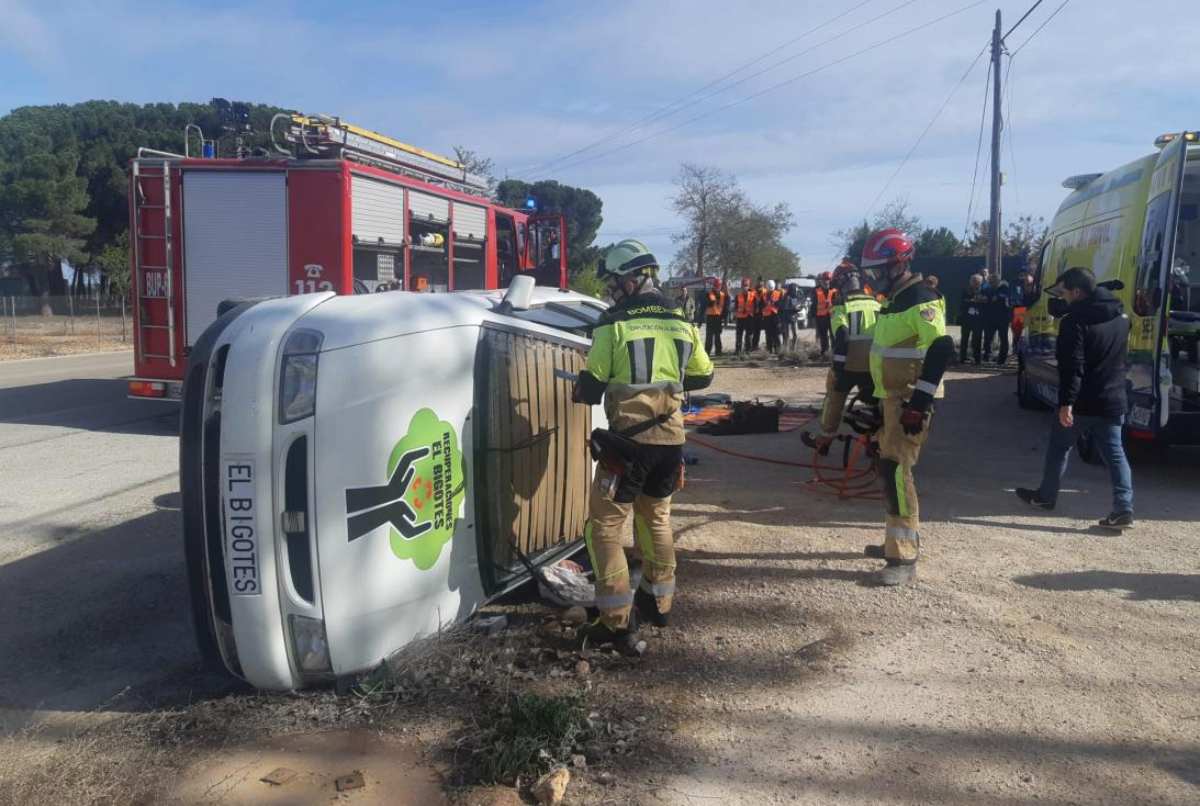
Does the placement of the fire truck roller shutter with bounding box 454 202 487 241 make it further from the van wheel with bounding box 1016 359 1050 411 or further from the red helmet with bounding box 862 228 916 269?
the red helmet with bounding box 862 228 916 269

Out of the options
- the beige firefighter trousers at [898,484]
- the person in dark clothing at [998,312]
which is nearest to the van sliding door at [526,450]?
the beige firefighter trousers at [898,484]

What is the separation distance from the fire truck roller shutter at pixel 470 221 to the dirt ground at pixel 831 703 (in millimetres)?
8284

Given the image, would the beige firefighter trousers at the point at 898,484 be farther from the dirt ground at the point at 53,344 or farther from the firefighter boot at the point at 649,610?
the dirt ground at the point at 53,344

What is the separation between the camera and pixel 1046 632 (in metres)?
4.68

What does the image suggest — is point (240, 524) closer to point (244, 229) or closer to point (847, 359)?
point (847, 359)

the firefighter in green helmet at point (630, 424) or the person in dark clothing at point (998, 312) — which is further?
the person in dark clothing at point (998, 312)

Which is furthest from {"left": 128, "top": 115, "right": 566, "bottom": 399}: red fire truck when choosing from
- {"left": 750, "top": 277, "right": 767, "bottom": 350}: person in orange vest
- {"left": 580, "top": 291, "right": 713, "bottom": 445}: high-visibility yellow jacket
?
{"left": 750, "top": 277, "right": 767, "bottom": 350}: person in orange vest

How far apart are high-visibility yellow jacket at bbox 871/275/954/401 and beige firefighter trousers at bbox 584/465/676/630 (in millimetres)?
1752

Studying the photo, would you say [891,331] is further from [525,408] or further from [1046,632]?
[525,408]

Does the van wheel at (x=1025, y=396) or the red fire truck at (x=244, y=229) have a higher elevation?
the red fire truck at (x=244, y=229)

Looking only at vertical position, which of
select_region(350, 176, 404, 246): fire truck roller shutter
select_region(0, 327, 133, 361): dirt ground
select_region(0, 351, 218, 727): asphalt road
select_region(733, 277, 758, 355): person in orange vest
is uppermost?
select_region(350, 176, 404, 246): fire truck roller shutter

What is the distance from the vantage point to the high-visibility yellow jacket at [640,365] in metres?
4.47

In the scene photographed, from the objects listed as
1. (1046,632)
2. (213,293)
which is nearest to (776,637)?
(1046,632)

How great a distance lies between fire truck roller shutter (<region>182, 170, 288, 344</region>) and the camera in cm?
1048
